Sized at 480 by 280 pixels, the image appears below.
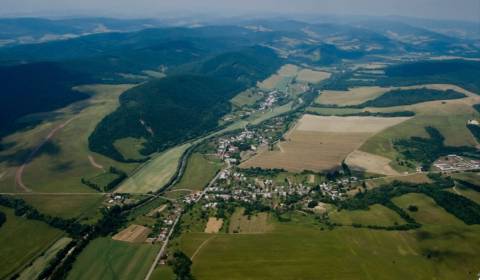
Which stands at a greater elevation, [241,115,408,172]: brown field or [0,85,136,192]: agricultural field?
[241,115,408,172]: brown field

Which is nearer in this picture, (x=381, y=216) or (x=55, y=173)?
(x=381, y=216)

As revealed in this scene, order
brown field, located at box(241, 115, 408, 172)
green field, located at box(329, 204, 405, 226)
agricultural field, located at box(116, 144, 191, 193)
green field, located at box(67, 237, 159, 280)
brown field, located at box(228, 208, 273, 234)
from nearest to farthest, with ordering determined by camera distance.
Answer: green field, located at box(67, 237, 159, 280), brown field, located at box(228, 208, 273, 234), green field, located at box(329, 204, 405, 226), agricultural field, located at box(116, 144, 191, 193), brown field, located at box(241, 115, 408, 172)

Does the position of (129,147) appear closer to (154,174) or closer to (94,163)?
(94,163)

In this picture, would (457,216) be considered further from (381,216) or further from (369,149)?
(369,149)

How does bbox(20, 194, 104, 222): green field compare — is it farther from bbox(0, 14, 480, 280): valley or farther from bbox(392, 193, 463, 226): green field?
bbox(392, 193, 463, 226): green field

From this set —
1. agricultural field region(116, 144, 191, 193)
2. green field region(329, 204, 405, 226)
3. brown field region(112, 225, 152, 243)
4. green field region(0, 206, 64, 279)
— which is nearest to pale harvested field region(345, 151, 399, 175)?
green field region(329, 204, 405, 226)

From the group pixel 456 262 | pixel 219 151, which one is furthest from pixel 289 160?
pixel 456 262
